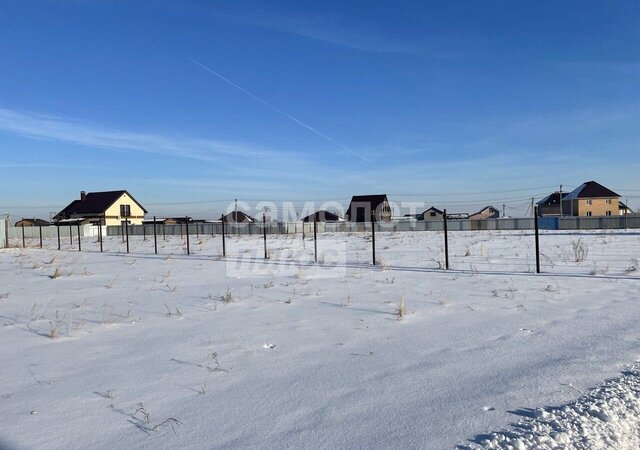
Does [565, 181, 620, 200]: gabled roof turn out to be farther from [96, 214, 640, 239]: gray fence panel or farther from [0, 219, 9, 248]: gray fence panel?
[0, 219, 9, 248]: gray fence panel

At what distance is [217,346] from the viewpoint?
14.7ft

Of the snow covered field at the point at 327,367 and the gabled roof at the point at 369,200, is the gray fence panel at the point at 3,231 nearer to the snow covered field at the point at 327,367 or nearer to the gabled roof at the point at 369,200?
the snow covered field at the point at 327,367

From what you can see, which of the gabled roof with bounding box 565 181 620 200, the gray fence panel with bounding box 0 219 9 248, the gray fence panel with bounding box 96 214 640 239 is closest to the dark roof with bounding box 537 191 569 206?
the gabled roof with bounding box 565 181 620 200

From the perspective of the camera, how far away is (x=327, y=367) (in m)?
3.78

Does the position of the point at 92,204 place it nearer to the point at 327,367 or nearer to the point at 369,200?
the point at 369,200

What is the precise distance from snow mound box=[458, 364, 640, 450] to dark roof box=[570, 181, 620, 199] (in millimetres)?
67899

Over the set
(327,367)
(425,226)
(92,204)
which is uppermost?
(92,204)

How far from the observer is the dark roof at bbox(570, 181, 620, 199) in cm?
6122

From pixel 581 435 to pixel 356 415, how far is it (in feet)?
4.06

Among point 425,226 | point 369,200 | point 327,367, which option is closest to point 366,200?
point 369,200

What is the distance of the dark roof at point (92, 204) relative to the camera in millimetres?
57606

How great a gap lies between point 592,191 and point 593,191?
14 centimetres

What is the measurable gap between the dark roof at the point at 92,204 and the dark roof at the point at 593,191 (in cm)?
6118

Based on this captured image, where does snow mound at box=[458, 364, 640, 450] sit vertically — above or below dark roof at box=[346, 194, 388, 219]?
below
